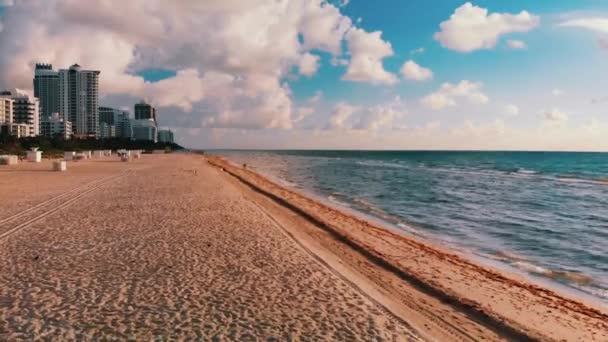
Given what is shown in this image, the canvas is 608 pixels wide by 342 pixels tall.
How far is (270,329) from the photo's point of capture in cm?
568

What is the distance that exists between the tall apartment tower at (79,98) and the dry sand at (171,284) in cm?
18387

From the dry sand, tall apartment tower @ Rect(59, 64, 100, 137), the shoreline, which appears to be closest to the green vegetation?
the dry sand

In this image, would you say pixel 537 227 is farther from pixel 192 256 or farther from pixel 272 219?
pixel 192 256

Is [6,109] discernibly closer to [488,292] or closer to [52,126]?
[52,126]

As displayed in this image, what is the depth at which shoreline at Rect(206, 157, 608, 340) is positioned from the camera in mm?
6879

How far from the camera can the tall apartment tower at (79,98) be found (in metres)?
178

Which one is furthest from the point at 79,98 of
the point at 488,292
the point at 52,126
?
the point at 488,292

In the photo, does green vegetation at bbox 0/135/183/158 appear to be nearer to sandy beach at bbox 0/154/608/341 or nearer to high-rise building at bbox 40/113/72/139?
high-rise building at bbox 40/113/72/139

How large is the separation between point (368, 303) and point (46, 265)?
6.17 m

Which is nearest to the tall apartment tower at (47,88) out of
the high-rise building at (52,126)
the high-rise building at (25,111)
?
the high-rise building at (52,126)

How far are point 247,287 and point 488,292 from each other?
4741 millimetres

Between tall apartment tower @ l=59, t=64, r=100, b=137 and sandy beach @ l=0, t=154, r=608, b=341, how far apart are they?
184 m

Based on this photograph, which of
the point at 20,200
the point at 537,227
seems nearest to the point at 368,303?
the point at 537,227

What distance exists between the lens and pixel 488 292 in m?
8.52
